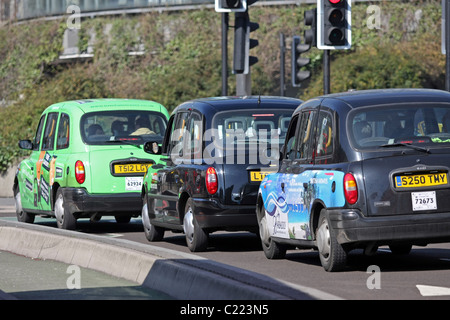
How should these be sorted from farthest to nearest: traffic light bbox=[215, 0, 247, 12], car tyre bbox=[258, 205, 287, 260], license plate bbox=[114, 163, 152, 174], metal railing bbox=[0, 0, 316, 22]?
metal railing bbox=[0, 0, 316, 22] → traffic light bbox=[215, 0, 247, 12] → license plate bbox=[114, 163, 152, 174] → car tyre bbox=[258, 205, 287, 260]

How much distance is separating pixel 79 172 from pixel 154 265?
6768mm

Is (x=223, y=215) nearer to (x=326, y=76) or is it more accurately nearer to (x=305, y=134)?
(x=305, y=134)

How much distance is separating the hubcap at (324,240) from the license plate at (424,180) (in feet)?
2.89

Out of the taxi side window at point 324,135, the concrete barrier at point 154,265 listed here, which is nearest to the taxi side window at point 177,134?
the concrete barrier at point 154,265

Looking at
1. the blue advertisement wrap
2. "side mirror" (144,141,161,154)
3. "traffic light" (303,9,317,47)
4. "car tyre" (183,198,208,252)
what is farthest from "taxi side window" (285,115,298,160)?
"traffic light" (303,9,317,47)

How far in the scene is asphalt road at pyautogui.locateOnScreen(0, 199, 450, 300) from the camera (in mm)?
9398

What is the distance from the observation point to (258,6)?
4378 centimetres

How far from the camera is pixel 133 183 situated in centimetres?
1675

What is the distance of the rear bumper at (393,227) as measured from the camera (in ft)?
34.3

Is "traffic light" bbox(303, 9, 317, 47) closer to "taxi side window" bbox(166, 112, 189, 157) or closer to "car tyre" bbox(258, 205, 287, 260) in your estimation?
"taxi side window" bbox(166, 112, 189, 157)

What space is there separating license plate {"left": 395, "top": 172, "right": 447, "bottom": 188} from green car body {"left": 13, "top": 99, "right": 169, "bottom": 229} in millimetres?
6815

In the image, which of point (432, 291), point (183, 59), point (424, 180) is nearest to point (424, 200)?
point (424, 180)

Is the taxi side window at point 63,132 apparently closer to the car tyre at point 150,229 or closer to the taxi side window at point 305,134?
the car tyre at point 150,229
